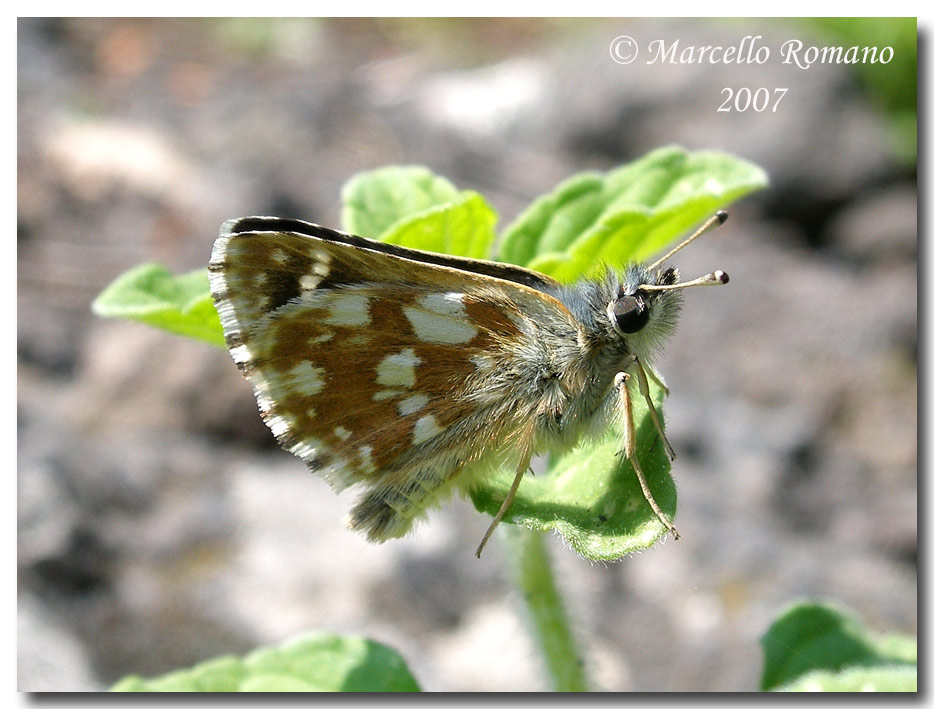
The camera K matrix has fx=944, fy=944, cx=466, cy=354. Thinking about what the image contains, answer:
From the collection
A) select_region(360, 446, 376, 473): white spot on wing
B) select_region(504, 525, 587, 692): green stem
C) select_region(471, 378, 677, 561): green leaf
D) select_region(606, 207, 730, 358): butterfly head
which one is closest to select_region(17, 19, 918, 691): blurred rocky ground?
select_region(504, 525, 587, 692): green stem

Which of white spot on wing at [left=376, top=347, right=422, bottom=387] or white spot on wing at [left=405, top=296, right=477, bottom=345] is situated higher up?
white spot on wing at [left=405, top=296, right=477, bottom=345]

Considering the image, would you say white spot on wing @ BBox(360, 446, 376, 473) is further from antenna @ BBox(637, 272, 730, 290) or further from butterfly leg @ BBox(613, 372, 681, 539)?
antenna @ BBox(637, 272, 730, 290)

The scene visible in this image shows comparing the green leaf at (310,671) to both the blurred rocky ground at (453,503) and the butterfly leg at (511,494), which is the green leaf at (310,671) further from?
the butterfly leg at (511,494)

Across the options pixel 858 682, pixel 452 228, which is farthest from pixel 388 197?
pixel 858 682

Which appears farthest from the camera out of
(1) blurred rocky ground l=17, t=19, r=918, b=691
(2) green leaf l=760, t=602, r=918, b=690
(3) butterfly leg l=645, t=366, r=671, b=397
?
(1) blurred rocky ground l=17, t=19, r=918, b=691

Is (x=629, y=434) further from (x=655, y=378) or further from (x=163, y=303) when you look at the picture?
(x=163, y=303)

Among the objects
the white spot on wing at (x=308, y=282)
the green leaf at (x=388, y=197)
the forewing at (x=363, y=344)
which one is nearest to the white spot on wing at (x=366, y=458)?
the forewing at (x=363, y=344)
